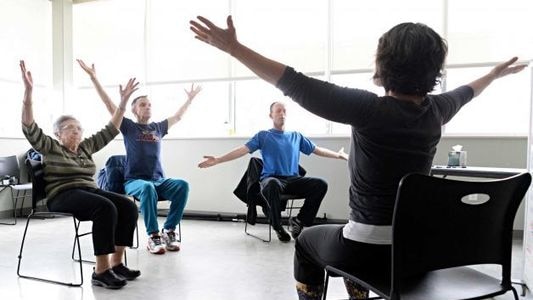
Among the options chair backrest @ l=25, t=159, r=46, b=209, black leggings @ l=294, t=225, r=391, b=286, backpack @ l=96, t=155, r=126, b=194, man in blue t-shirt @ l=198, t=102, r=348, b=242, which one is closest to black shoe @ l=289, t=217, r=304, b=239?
man in blue t-shirt @ l=198, t=102, r=348, b=242

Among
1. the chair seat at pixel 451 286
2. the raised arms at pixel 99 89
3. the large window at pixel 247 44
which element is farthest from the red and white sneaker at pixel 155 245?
the chair seat at pixel 451 286

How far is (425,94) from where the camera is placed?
1326 millimetres

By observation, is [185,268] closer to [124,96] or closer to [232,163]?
[124,96]

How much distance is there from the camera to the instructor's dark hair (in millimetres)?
1232

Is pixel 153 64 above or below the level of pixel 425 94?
above

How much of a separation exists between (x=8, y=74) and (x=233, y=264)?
4.09 m

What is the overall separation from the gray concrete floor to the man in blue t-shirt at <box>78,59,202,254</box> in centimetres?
18

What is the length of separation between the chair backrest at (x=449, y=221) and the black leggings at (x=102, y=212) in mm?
2057

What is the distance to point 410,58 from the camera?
1237 millimetres

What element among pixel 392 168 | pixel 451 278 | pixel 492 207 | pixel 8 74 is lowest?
pixel 451 278

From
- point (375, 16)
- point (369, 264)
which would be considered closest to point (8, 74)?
point (375, 16)

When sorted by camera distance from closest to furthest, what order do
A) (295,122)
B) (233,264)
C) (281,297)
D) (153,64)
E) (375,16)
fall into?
(281,297)
(233,264)
(375,16)
(295,122)
(153,64)

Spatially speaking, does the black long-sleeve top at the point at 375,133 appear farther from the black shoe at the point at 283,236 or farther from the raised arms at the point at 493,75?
the black shoe at the point at 283,236

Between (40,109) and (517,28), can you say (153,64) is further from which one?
(517,28)
